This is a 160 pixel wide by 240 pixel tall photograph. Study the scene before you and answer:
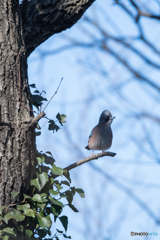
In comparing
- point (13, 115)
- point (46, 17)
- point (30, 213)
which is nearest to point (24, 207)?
point (30, 213)

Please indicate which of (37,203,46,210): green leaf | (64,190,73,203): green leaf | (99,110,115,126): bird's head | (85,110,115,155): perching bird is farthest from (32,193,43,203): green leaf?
(99,110,115,126): bird's head

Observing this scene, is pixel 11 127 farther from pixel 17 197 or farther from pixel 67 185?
pixel 67 185

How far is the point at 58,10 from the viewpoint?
10.5 ft

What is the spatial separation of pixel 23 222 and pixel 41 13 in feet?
7.46

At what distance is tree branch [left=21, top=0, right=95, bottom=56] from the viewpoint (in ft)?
10.5

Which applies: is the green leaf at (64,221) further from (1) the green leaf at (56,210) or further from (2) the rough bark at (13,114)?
(2) the rough bark at (13,114)

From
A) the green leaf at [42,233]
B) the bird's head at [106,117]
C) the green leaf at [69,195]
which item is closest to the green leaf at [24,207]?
the green leaf at [42,233]

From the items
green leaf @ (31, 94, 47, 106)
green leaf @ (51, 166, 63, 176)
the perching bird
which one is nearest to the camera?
green leaf @ (51, 166, 63, 176)

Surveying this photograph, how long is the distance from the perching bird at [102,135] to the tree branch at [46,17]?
1.95 m

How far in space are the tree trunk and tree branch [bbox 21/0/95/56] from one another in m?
0.45

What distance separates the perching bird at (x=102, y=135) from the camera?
185 inches

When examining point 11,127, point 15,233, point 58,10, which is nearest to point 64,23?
point 58,10

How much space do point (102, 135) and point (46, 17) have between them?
7.30ft

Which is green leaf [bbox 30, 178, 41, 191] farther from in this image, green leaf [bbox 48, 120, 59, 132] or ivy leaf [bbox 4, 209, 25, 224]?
green leaf [bbox 48, 120, 59, 132]
